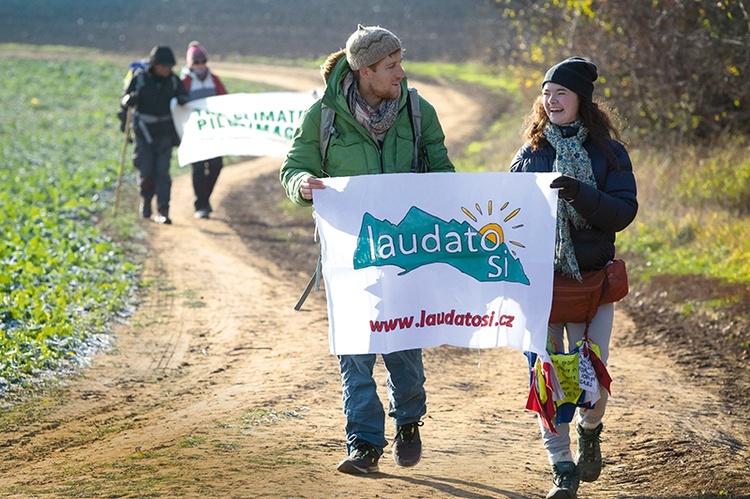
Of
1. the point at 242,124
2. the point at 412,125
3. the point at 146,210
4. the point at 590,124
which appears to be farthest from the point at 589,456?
the point at 146,210

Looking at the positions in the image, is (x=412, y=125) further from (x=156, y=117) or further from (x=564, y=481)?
(x=156, y=117)

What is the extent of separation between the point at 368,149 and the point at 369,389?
1213 millimetres

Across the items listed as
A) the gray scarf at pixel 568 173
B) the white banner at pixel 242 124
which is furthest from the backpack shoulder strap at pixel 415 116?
the white banner at pixel 242 124

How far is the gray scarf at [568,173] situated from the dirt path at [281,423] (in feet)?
3.92

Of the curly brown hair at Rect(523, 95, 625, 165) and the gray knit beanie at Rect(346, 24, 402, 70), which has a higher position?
the gray knit beanie at Rect(346, 24, 402, 70)

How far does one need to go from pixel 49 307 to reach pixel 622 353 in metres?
4.72

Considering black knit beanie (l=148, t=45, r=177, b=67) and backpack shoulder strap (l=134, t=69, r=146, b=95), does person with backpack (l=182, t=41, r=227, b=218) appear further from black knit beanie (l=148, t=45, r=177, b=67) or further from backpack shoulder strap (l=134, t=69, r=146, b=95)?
backpack shoulder strap (l=134, t=69, r=146, b=95)

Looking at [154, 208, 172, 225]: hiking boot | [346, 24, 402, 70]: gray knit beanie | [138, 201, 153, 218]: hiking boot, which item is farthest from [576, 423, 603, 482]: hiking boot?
[138, 201, 153, 218]: hiking boot

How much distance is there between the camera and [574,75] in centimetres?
494

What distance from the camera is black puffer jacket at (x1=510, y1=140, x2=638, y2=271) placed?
481cm

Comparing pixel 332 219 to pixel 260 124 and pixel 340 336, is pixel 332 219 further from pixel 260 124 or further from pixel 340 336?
pixel 260 124

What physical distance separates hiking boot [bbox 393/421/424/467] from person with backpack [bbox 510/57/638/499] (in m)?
0.74

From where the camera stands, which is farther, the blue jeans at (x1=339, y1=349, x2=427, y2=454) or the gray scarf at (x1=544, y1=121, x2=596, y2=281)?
the blue jeans at (x1=339, y1=349, x2=427, y2=454)

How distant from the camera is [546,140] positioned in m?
5.05
